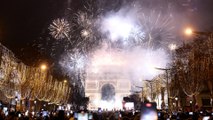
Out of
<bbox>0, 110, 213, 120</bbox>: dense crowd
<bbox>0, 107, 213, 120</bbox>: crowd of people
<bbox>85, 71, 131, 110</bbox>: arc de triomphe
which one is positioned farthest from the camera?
<bbox>85, 71, 131, 110</bbox>: arc de triomphe

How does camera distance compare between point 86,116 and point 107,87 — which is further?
point 107,87

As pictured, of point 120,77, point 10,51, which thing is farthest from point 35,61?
point 120,77

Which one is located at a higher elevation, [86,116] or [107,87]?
[107,87]

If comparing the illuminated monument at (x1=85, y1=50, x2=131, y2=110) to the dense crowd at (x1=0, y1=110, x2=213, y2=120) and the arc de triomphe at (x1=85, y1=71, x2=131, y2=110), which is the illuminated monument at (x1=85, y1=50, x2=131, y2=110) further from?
the dense crowd at (x1=0, y1=110, x2=213, y2=120)

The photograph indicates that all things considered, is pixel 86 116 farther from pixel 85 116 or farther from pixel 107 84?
pixel 107 84

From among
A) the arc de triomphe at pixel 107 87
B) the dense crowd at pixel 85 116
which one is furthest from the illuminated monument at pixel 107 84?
the dense crowd at pixel 85 116

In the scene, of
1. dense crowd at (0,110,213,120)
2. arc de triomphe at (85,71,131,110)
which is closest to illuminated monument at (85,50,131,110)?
arc de triomphe at (85,71,131,110)

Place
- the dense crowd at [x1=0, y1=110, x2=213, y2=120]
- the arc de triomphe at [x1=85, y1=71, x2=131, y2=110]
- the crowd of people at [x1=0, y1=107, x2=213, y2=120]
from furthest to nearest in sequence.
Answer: the arc de triomphe at [x1=85, y1=71, x2=131, y2=110]
the dense crowd at [x1=0, y1=110, x2=213, y2=120]
the crowd of people at [x1=0, y1=107, x2=213, y2=120]

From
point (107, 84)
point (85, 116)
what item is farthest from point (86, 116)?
point (107, 84)

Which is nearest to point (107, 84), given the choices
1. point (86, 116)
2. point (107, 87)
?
point (107, 87)

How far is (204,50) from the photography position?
153ft

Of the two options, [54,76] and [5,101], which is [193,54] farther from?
[54,76]

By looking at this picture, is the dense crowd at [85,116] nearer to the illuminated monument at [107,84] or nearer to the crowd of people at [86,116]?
the crowd of people at [86,116]

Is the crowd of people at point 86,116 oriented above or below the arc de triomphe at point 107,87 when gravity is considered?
below
